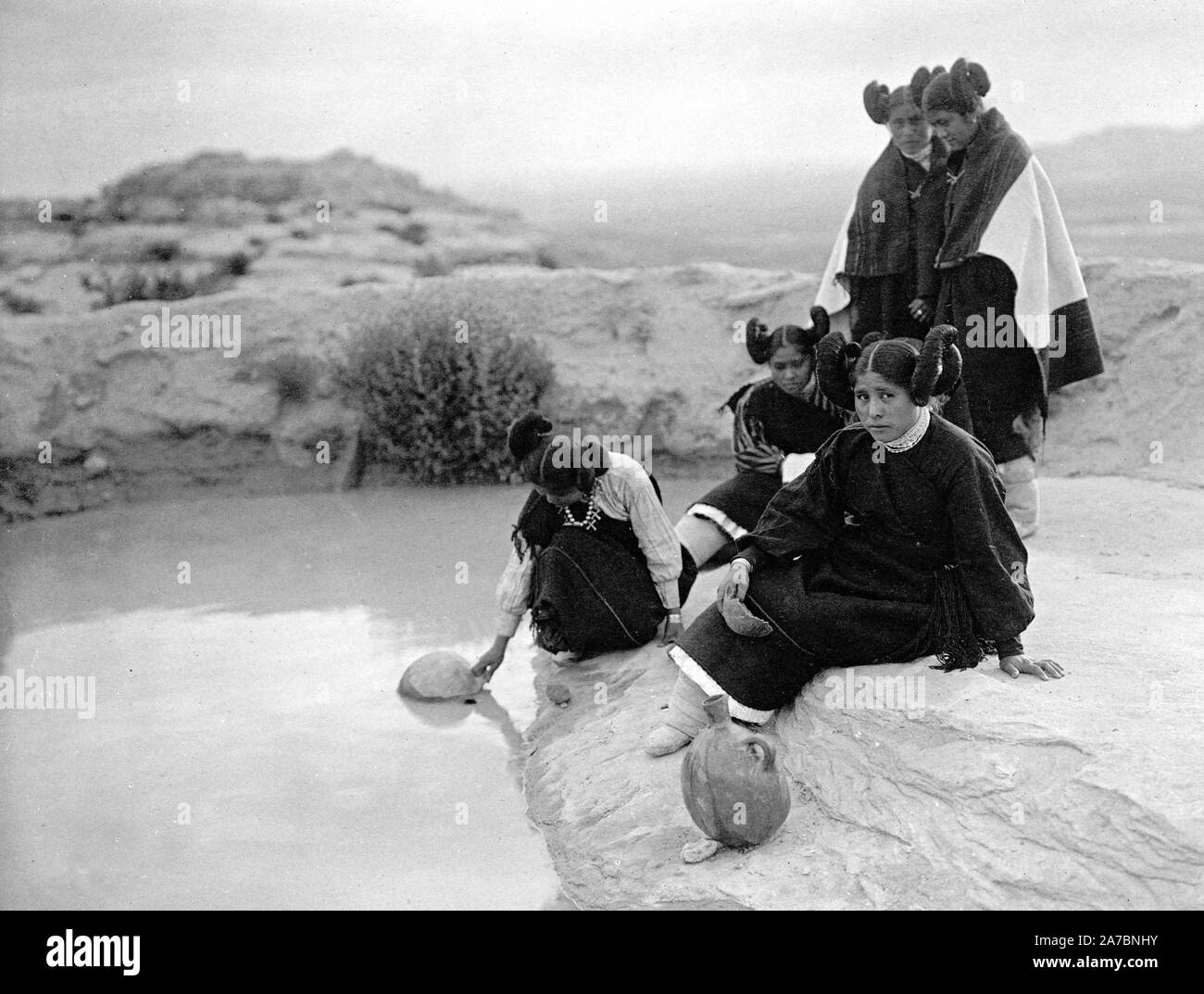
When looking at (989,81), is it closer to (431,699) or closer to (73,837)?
(431,699)

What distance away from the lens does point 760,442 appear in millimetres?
5715

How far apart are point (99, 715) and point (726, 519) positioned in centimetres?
247

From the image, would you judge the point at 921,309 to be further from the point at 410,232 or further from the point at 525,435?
the point at 410,232

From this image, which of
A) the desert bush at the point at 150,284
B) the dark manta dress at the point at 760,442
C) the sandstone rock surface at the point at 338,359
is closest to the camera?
the dark manta dress at the point at 760,442

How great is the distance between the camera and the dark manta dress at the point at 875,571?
3916mm

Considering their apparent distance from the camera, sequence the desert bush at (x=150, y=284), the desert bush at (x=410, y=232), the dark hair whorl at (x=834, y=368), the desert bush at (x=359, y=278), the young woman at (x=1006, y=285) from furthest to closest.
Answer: the desert bush at (x=410, y=232) < the desert bush at (x=359, y=278) < the desert bush at (x=150, y=284) < the young woman at (x=1006, y=285) < the dark hair whorl at (x=834, y=368)

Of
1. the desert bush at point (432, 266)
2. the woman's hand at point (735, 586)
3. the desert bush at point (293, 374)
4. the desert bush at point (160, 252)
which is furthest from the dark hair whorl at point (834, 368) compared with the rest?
the desert bush at point (160, 252)

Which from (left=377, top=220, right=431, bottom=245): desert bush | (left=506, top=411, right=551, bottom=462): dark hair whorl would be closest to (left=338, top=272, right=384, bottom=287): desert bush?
(left=377, top=220, right=431, bottom=245): desert bush

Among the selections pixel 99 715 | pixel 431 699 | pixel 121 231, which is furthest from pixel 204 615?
pixel 121 231

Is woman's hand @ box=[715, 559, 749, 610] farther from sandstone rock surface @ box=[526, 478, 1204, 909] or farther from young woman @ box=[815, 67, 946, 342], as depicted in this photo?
young woman @ box=[815, 67, 946, 342]

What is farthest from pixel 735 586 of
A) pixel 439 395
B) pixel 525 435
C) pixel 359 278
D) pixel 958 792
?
pixel 359 278

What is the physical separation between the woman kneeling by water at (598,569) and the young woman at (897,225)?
124 cm

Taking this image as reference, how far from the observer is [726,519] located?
5754 mm

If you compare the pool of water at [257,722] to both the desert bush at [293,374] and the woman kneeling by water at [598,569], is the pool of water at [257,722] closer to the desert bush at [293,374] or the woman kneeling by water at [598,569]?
the woman kneeling by water at [598,569]
